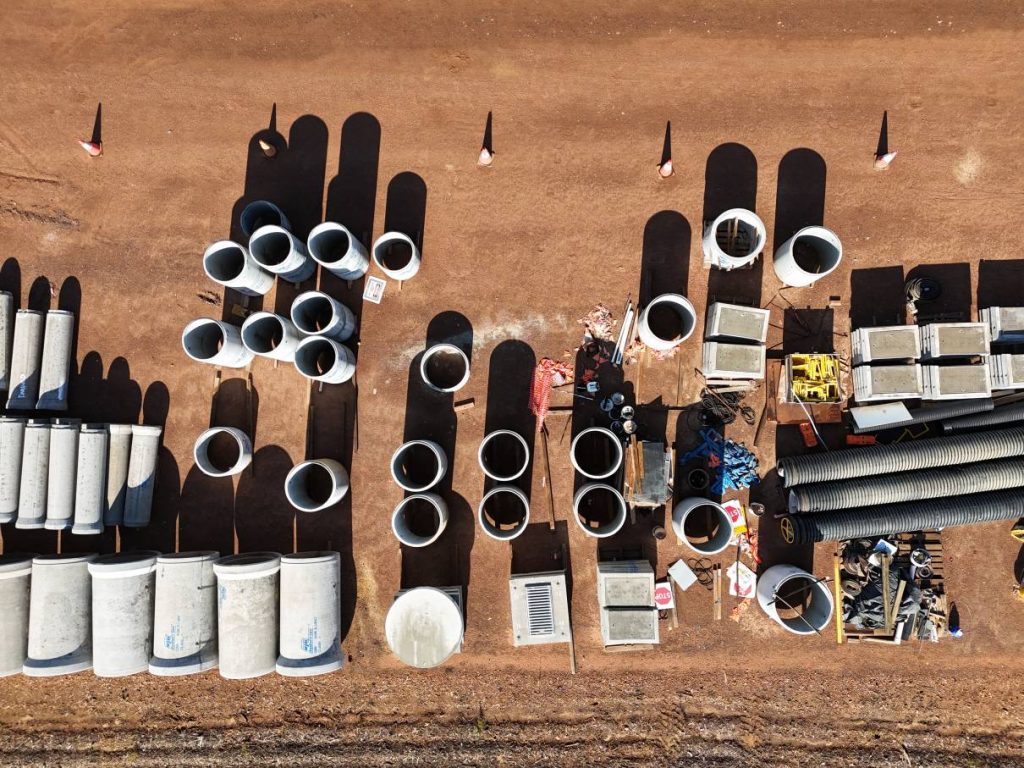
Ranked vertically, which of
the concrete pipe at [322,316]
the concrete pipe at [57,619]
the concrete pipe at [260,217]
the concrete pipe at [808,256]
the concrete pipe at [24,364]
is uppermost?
the concrete pipe at [260,217]

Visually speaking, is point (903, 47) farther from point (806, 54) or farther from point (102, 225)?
point (102, 225)

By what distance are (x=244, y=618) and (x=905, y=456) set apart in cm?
1680

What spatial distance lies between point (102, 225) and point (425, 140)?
30.8 feet

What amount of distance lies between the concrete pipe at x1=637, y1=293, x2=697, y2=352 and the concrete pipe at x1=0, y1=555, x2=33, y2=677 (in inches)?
664

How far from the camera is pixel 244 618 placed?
12555 millimetres

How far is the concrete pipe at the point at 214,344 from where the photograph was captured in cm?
1280

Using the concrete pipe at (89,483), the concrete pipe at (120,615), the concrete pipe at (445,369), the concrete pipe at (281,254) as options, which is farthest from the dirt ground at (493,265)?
the concrete pipe at (120,615)

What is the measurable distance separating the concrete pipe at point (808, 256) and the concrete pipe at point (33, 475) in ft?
64.0

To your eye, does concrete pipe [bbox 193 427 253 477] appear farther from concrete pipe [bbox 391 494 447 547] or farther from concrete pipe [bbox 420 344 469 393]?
concrete pipe [bbox 420 344 469 393]

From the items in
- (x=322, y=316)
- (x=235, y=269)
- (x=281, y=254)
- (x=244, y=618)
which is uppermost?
(x=281, y=254)

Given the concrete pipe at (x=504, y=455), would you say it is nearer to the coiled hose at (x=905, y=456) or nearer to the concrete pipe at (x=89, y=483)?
the coiled hose at (x=905, y=456)

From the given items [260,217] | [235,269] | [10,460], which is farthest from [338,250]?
[10,460]

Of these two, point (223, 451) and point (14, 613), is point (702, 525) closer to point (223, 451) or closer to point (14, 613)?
point (223, 451)

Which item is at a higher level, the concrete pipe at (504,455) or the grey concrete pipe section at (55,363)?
the grey concrete pipe section at (55,363)
